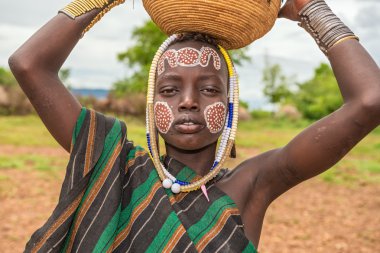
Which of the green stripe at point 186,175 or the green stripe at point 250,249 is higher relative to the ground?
the green stripe at point 186,175

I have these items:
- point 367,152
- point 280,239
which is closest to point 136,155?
point 280,239

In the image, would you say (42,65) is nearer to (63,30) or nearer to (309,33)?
(63,30)

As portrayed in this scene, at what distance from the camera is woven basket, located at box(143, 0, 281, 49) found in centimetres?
205

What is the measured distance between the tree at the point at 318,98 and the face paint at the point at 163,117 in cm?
3087

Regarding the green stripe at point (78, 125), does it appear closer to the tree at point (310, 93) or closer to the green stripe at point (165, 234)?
the green stripe at point (165, 234)

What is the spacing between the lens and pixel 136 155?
7.34 feet

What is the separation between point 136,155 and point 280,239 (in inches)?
174

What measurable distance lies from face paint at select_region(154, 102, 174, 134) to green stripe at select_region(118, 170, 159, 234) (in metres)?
0.23

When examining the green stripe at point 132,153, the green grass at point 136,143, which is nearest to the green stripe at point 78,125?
the green stripe at point 132,153

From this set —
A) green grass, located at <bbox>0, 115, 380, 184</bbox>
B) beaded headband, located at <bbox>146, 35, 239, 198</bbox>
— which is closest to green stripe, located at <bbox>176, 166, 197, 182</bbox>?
beaded headband, located at <bbox>146, 35, 239, 198</bbox>

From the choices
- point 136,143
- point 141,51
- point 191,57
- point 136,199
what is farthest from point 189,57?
point 141,51

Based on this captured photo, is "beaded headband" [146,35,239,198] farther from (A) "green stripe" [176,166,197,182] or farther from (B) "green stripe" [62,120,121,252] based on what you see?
(B) "green stripe" [62,120,121,252]

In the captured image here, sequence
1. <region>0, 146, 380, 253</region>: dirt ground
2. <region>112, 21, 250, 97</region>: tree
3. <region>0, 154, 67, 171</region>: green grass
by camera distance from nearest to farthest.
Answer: <region>0, 146, 380, 253</region>: dirt ground
<region>0, 154, 67, 171</region>: green grass
<region>112, 21, 250, 97</region>: tree

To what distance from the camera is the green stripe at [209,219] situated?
6.75ft
